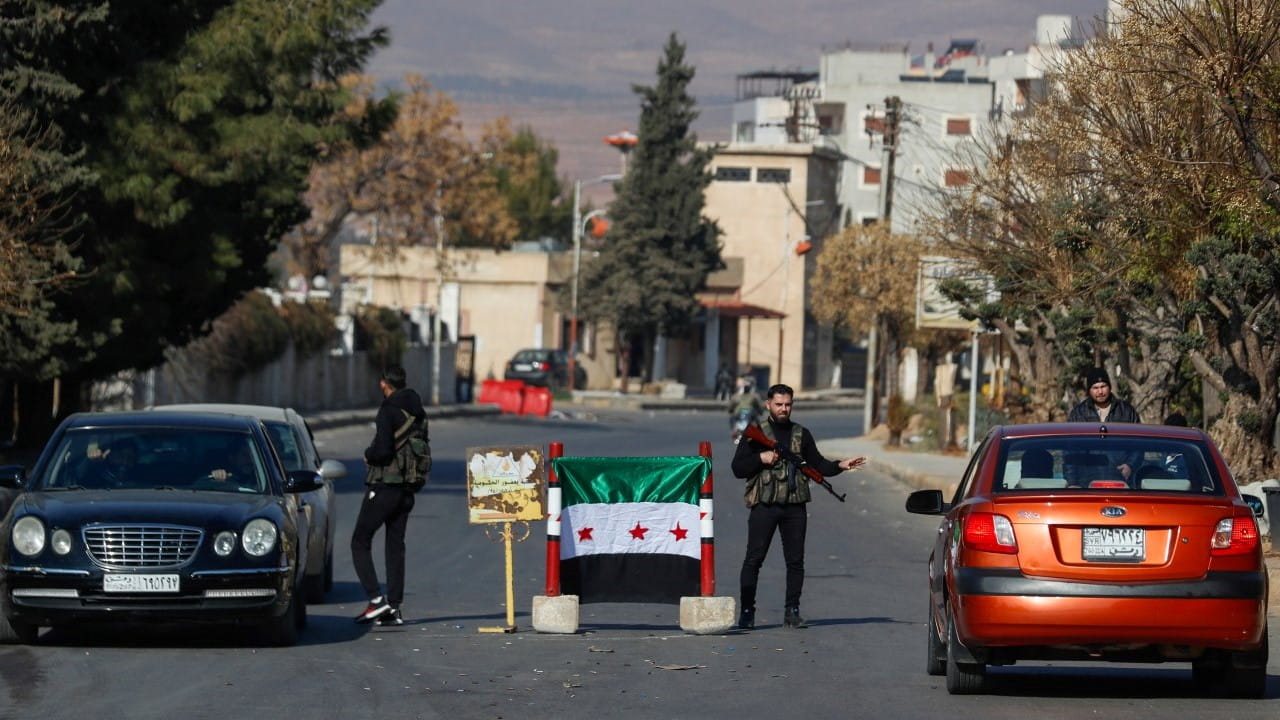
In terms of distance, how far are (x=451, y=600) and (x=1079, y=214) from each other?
10.9m

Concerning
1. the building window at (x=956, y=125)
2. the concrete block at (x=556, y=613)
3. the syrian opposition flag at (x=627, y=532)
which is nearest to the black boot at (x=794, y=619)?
the syrian opposition flag at (x=627, y=532)

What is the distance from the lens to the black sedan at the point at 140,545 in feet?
40.5

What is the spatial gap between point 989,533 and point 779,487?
4119 millimetres

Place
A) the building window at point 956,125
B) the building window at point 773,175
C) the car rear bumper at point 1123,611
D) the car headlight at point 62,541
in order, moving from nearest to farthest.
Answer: the car rear bumper at point 1123,611 → the car headlight at point 62,541 → the building window at point 773,175 → the building window at point 956,125

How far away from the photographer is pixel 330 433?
48.7 metres

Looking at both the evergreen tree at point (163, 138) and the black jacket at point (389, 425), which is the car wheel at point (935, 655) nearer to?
the black jacket at point (389, 425)

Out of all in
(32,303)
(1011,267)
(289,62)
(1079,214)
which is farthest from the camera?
(289,62)

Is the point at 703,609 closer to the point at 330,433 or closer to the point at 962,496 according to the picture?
the point at 962,496

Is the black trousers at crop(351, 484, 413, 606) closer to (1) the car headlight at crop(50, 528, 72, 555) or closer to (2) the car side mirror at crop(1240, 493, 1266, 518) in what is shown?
(1) the car headlight at crop(50, 528, 72, 555)

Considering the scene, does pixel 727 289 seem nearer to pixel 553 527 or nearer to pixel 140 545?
pixel 553 527

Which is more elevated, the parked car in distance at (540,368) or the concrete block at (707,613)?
the parked car in distance at (540,368)

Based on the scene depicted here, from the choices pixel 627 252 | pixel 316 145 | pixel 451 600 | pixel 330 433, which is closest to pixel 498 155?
A: pixel 627 252

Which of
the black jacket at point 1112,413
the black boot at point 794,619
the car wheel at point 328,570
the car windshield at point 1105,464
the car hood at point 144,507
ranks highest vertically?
the black jacket at point 1112,413

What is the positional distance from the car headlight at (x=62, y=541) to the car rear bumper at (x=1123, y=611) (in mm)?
5757
